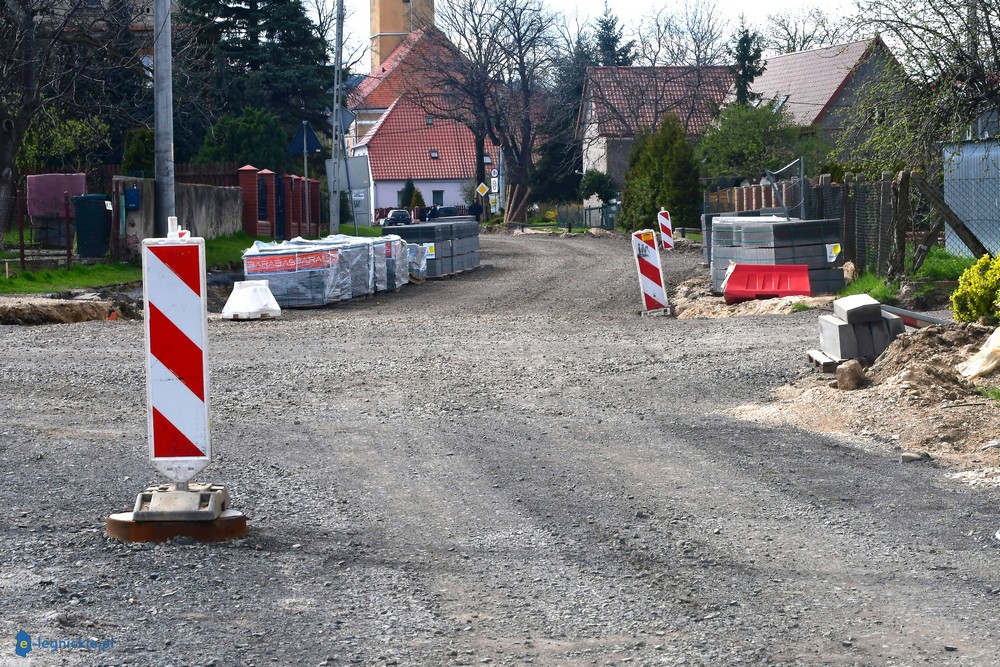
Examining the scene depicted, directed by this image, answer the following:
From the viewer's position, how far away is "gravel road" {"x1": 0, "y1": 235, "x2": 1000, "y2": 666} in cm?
426

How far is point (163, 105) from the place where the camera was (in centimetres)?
2172

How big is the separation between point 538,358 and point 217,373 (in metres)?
3.42

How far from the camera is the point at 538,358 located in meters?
13.0

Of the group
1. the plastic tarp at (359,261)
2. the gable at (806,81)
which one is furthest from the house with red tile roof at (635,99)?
the plastic tarp at (359,261)

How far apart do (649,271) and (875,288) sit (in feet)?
11.1

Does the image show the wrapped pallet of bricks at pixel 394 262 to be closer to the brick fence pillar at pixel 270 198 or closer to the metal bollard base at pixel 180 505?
the brick fence pillar at pixel 270 198

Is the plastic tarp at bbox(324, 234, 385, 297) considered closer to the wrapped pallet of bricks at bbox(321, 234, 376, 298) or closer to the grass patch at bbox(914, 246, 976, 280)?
the wrapped pallet of bricks at bbox(321, 234, 376, 298)

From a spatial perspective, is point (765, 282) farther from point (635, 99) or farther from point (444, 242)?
point (635, 99)

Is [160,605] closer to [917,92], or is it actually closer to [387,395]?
[387,395]

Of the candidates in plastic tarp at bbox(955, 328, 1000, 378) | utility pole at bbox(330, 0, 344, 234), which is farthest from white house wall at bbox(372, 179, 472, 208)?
plastic tarp at bbox(955, 328, 1000, 378)

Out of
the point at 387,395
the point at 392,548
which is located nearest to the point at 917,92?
the point at 387,395

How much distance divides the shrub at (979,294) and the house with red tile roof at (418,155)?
76.7 meters

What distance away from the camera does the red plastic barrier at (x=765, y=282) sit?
1867 cm

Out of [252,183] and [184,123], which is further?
[184,123]
